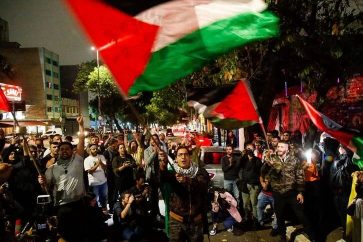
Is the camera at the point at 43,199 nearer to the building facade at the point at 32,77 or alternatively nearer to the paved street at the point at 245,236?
the paved street at the point at 245,236

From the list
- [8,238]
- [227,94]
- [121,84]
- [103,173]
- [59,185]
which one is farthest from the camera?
[103,173]

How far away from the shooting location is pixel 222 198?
8281 mm

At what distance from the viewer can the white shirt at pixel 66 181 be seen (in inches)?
233

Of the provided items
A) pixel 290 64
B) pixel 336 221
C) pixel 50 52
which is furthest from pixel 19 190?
pixel 50 52

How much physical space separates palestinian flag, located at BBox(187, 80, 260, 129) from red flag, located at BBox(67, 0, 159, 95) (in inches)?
119

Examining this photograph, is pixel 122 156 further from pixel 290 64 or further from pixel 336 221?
pixel 290 64

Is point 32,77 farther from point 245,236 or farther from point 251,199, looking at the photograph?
point 245,236

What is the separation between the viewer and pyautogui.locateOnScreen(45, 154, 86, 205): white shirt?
5.92 metres

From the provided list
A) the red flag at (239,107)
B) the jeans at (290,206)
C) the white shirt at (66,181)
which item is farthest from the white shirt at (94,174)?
the jeans at (290,206)

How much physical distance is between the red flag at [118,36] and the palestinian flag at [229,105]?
3.02m

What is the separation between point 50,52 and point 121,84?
272 ft

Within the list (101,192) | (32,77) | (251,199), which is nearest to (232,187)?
(251,199)

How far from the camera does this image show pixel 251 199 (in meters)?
8.99

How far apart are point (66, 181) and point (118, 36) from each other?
3.15 metres
